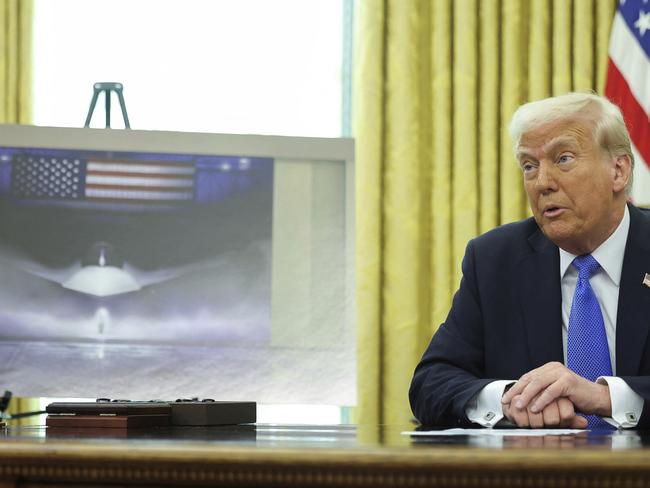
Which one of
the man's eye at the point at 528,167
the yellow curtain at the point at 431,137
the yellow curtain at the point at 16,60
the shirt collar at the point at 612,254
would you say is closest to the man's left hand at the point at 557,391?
the shirt collar at the point at 612,254

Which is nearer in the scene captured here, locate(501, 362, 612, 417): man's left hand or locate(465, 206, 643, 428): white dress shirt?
locate(501, 362, 612, 417): man's left hand

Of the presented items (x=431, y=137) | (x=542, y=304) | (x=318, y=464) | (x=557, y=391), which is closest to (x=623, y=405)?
(x=557, y=391)

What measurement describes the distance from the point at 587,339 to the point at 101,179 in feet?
5.25

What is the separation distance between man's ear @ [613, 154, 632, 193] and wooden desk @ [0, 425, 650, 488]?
50.9 inches

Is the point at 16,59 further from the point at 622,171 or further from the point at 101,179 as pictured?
the point at 622,171

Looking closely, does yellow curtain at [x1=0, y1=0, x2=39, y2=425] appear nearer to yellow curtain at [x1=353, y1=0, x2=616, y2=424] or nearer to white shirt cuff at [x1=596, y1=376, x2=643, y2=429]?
yellow curtain at [x1=353, y1=0, x2=616, y2=424]

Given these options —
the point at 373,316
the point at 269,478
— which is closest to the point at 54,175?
the point at 373,316

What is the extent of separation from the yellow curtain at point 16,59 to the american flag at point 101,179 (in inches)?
34.8

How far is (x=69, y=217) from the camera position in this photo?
3.04 m

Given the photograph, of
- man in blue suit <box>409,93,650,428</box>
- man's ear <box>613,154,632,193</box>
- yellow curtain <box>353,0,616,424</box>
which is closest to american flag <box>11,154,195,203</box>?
yellow curtain <box>353,0,616,424</box>

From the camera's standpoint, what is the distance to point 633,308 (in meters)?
2.11

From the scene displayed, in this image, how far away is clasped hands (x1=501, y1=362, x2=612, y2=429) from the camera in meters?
1.69

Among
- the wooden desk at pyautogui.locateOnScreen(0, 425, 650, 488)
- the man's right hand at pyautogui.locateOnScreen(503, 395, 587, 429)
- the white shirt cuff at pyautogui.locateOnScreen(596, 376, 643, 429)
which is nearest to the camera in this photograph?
the wooden desk at pyautogui.locateOnScreen(0, 425, 650, 488)

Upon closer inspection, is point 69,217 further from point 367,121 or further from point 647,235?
point 647,235
